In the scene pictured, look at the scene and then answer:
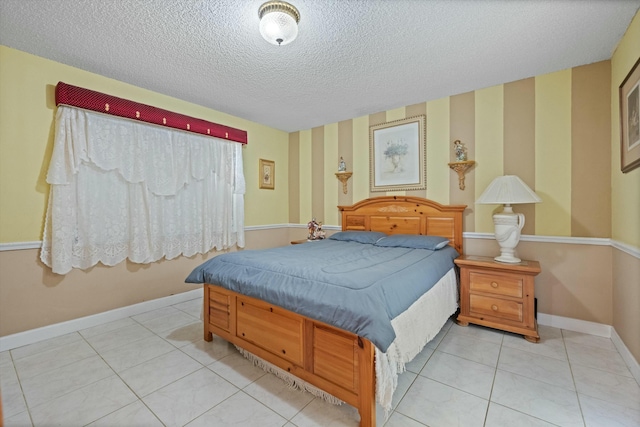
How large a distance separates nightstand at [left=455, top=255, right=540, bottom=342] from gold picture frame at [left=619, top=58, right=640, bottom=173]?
101cm

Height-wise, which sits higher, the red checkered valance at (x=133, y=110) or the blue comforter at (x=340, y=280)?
the red checkered valance at (x=133, y=110)

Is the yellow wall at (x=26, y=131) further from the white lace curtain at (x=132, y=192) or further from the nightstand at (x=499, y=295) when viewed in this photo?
the nightstand at (x=499, y=295)

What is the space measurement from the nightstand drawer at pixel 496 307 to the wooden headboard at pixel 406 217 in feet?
2.18

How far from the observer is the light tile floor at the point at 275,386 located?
1.56 m

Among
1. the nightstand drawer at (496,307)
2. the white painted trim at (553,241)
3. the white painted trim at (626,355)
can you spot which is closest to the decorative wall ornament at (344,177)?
the white painted trim at (553,241)

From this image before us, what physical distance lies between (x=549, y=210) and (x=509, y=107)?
3.69 ft

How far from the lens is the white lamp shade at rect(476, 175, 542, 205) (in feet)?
8.15

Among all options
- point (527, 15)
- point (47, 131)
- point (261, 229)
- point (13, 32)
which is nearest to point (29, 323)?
point (47, 131)

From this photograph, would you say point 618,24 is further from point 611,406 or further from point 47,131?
point 47,131

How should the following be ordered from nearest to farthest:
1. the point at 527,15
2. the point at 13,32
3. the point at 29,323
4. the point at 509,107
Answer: the point at 527,15
the point at 13,32
the point at 29,323
the point at 509,107

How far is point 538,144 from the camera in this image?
2748 millimetres

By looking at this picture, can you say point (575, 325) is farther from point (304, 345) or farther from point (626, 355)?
point (304, 345)

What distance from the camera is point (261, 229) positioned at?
437cm

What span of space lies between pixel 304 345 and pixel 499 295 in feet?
6.22
